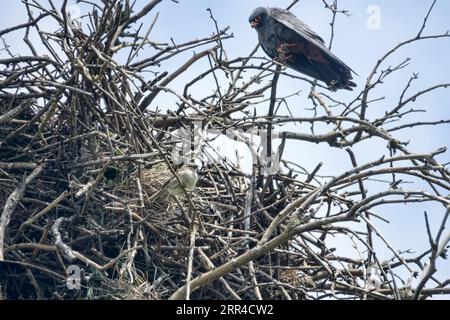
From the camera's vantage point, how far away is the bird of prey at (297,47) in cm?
628

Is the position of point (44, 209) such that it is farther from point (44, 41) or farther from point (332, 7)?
point (332, 7)

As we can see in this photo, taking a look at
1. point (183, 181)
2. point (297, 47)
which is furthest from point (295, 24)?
point (183, 181)

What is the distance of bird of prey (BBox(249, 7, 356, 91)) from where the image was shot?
20.6 ft

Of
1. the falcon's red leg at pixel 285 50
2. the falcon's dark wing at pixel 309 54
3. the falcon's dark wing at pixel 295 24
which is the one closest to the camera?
the falcon's dark wing at pixel 309 54

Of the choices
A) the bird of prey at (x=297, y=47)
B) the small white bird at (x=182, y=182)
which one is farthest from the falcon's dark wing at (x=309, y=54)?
the small white bird at (x=182, y=182)

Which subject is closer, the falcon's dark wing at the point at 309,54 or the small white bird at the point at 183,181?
the small white bird at the point at 183,181

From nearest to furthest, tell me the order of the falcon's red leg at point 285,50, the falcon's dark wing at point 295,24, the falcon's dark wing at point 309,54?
the falcon's dark wing at point 309,54
the falcon's red leg at point 285,50
the falcon's dark wing at point 295,24

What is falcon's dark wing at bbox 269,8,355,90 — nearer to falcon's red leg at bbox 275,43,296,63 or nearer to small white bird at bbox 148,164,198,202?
falcon's red leg at bbox 275,43,296,63

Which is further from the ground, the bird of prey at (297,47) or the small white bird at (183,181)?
the bird of prey at (297,47)

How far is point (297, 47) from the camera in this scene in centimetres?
662

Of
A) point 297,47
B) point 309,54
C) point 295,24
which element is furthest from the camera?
point 295,24

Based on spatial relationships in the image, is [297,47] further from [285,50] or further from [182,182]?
[182,182]

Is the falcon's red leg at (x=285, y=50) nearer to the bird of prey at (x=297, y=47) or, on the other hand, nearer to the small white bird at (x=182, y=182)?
Answer: the bird of prey at (x=297, y=47)
